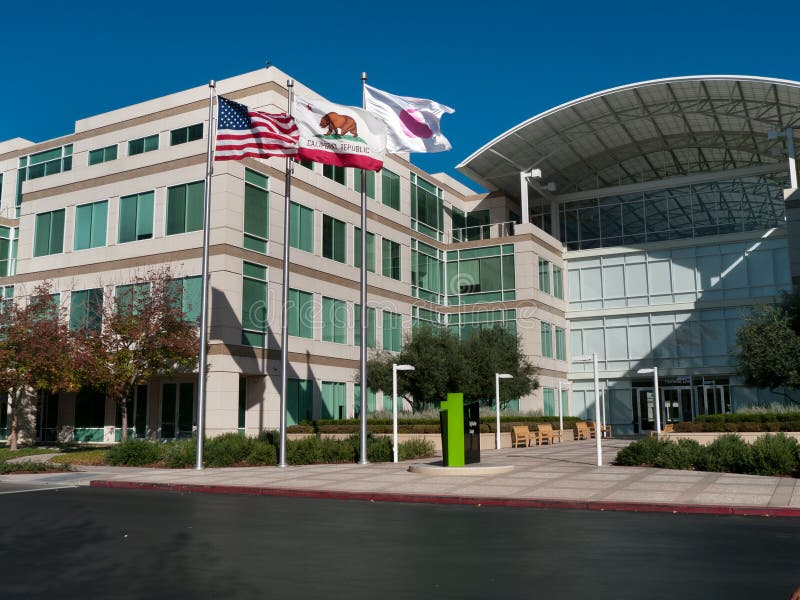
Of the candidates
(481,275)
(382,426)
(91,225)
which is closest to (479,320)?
(481,275)

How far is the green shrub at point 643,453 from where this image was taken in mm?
21234

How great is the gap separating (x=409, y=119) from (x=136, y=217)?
1567 centimetres

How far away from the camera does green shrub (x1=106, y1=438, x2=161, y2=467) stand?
81.7 feet

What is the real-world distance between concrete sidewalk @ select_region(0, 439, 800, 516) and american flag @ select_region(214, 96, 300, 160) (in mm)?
8817

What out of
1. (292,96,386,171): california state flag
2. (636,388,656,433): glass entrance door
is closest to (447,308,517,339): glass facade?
(636,388,656,433): glass entrance door

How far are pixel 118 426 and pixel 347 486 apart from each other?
20558 mm

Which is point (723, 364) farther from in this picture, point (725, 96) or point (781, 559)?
point (781, 559)

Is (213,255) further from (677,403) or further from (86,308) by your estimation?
(677,403)

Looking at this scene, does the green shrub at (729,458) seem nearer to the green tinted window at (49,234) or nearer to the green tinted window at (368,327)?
the green tinted window at (368,327)

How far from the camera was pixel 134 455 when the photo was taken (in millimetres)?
24953

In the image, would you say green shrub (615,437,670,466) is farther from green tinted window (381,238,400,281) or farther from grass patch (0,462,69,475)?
green tinted window (381,238,400,281)

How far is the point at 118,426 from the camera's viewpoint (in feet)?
115


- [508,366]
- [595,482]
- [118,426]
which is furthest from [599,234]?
[595,482]

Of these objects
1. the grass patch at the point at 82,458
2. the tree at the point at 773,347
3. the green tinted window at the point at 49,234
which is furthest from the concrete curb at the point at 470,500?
the tree at the point at 773,347
